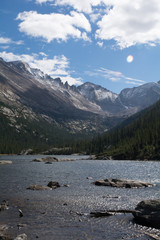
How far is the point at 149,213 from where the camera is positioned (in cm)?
2889

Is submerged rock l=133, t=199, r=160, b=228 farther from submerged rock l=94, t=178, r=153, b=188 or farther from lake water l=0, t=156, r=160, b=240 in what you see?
submerged rock l=94, t=178, r=153, b=188

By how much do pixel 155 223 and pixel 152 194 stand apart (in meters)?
20.4

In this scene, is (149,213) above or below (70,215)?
above

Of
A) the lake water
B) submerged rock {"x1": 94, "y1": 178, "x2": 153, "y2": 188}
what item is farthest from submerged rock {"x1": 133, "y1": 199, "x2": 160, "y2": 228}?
→ submerged rock {"x1": 94, "y1": 178, "x2": 153, "y2": 188}

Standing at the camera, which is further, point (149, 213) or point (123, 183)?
point (123, 183)

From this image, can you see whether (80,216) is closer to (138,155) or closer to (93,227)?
(93,227)

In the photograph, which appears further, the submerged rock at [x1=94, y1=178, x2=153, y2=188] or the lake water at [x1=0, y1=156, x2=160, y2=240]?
the submerged rock at [x1=94, y1=178, x2=153, y2=188]

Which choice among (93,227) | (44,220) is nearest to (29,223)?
(44,220)

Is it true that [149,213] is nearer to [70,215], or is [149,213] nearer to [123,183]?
[70,215]

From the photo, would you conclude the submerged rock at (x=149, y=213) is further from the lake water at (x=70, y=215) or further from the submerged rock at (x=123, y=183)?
the submerged rock at (x=123, y=183)

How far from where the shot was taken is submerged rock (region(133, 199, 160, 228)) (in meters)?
28.3

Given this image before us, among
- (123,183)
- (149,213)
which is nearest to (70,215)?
(149,213)

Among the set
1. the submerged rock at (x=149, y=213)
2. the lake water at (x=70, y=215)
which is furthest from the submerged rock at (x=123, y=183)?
the submerged rock at (x=149, y=213)

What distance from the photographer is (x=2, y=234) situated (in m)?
25.0
